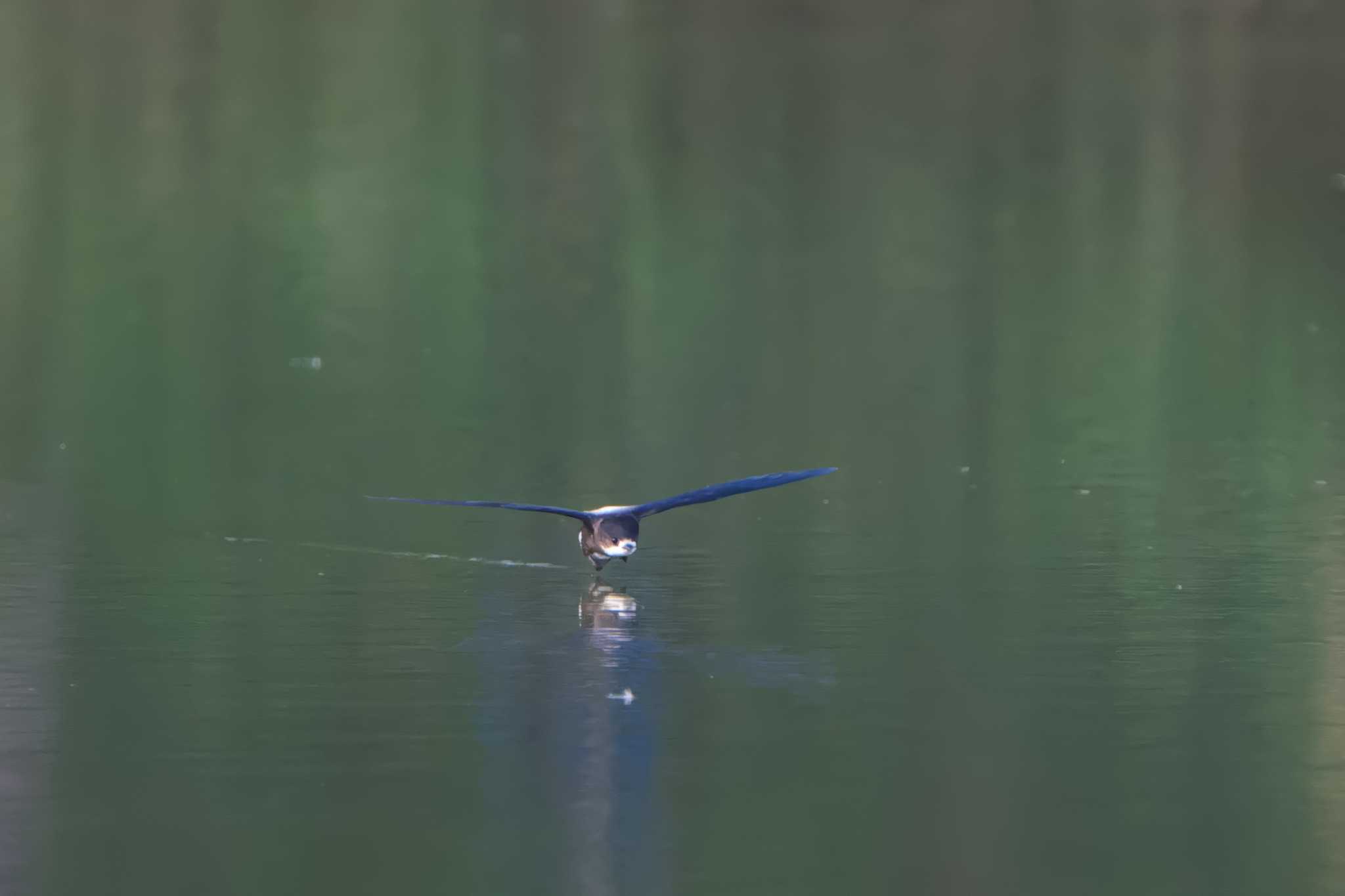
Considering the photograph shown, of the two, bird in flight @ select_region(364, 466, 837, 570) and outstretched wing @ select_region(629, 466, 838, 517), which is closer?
bird in flight @ select_region(364, 466, 837, 570)

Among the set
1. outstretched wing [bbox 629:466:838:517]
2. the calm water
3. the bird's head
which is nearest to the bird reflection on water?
the calm water

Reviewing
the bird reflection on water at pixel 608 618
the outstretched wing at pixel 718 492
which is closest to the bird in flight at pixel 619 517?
the outstretched wing at pixel 718 492

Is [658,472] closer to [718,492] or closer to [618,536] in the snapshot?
[718,492]

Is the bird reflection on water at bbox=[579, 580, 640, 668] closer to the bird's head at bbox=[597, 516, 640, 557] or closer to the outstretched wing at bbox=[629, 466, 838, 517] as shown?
the bird's head at bbox=[597, 516, 640, 557]

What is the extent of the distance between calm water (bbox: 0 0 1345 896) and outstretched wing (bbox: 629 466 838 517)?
0.77ft

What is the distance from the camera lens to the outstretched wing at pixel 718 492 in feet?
26.7

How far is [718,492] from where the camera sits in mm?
8242

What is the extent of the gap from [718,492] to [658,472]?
6.34ft

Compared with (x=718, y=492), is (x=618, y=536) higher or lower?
lower

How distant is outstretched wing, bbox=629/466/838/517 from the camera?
8.14m

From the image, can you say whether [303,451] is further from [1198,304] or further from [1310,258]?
[1310,258]

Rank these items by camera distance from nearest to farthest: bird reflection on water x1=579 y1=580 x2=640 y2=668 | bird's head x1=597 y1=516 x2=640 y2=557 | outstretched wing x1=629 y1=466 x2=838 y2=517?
1. bird reflection on water x1=579 y1=580 x2=640 y2=668
2. bird's head x1=597 y1=516 x2=640 y2=557
3. outstretched wing x1=629 y1=466 x2=838 y2=517

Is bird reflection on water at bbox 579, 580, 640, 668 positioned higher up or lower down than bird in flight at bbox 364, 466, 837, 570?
lower down

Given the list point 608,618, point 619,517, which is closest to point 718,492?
point 619,517
